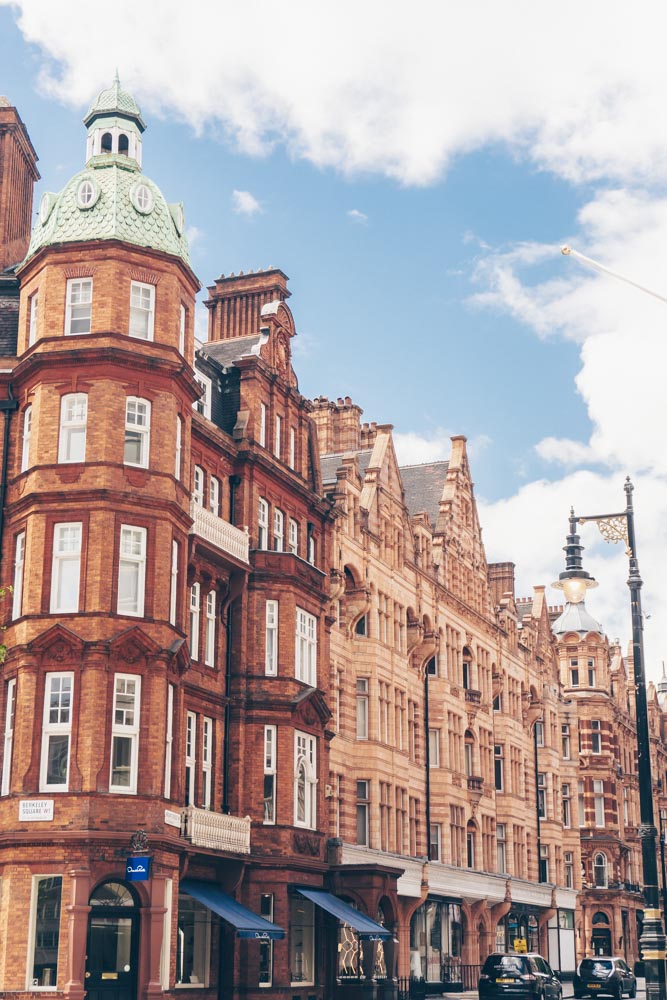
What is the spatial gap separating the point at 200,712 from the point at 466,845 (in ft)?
83.8

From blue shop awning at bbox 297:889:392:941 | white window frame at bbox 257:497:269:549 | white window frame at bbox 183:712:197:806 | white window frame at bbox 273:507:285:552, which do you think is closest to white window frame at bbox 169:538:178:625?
white window frame at bbox 183:712:197:806

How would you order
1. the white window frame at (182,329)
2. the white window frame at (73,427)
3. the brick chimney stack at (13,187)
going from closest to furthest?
1. the white window frame at (73,427)
2. the white window frame at (182,329)
3. the brick chimney stack at (13,187)

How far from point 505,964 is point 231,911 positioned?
1136 centimetres

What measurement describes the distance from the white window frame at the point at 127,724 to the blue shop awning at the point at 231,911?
16.7 ft

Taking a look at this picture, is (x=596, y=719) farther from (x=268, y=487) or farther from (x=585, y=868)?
(x=268, y=487)

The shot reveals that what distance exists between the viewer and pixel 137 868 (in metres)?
29.3

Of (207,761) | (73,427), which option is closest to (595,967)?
(207,761)

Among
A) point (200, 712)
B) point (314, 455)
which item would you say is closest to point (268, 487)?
point (314, 455)

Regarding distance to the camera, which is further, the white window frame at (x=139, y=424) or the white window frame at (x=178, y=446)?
the white window frame at (x=178, y=446)

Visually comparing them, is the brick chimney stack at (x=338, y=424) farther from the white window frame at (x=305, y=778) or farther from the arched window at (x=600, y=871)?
the arched window at (x=600, y=871)

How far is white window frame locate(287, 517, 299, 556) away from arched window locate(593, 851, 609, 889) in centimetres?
5476

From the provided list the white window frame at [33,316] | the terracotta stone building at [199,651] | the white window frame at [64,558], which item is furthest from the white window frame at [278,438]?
the white window frame at [64,558]

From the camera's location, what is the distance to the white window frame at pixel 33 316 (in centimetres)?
3409

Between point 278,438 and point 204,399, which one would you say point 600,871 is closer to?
point 278,438
